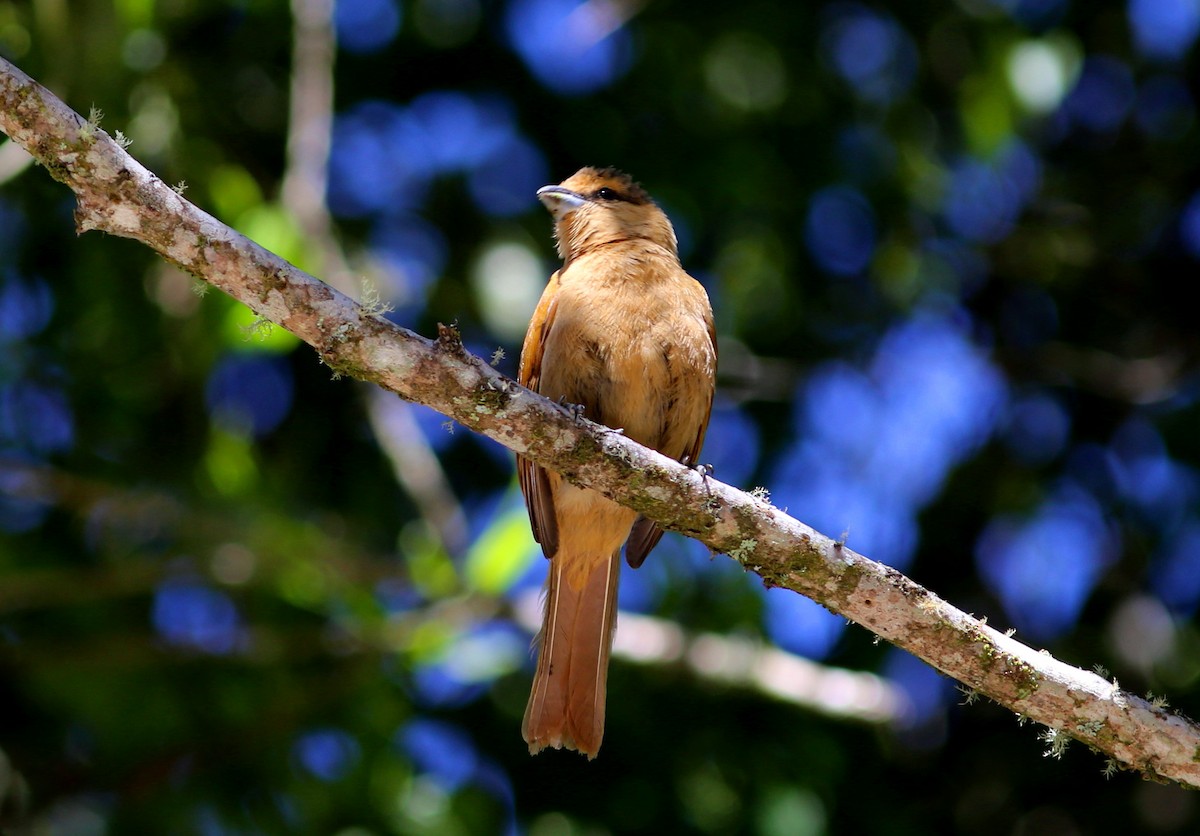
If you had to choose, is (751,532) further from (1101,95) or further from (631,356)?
(1101,95)

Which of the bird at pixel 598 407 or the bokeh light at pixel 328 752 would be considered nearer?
the bird at pixel 598 407

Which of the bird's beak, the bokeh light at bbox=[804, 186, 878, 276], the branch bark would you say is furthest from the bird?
the bokeh light at bbox=[804, 186, 878, 276]

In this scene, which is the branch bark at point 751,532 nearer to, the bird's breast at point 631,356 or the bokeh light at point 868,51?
the bird's breast at point 631,356

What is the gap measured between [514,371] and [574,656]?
1.48m

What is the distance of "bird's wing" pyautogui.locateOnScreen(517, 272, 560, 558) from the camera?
4145 mm

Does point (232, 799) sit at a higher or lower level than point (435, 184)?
lower

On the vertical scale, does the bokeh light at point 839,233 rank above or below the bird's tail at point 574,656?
above

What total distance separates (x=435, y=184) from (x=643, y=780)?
2543mm

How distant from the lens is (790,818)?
4.70 metres

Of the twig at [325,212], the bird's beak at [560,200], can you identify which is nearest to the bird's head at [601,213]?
the bird's beak at [560,200]

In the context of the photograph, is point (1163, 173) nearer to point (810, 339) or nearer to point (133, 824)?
point (810, 339)

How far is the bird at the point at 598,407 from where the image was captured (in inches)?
157

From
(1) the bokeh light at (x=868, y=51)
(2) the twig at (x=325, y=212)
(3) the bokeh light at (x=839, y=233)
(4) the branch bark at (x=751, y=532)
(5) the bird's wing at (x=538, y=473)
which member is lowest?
(4) the branch bark at (x=751, y=532)

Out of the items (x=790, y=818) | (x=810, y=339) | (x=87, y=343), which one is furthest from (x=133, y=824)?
(x=810, y=339)
